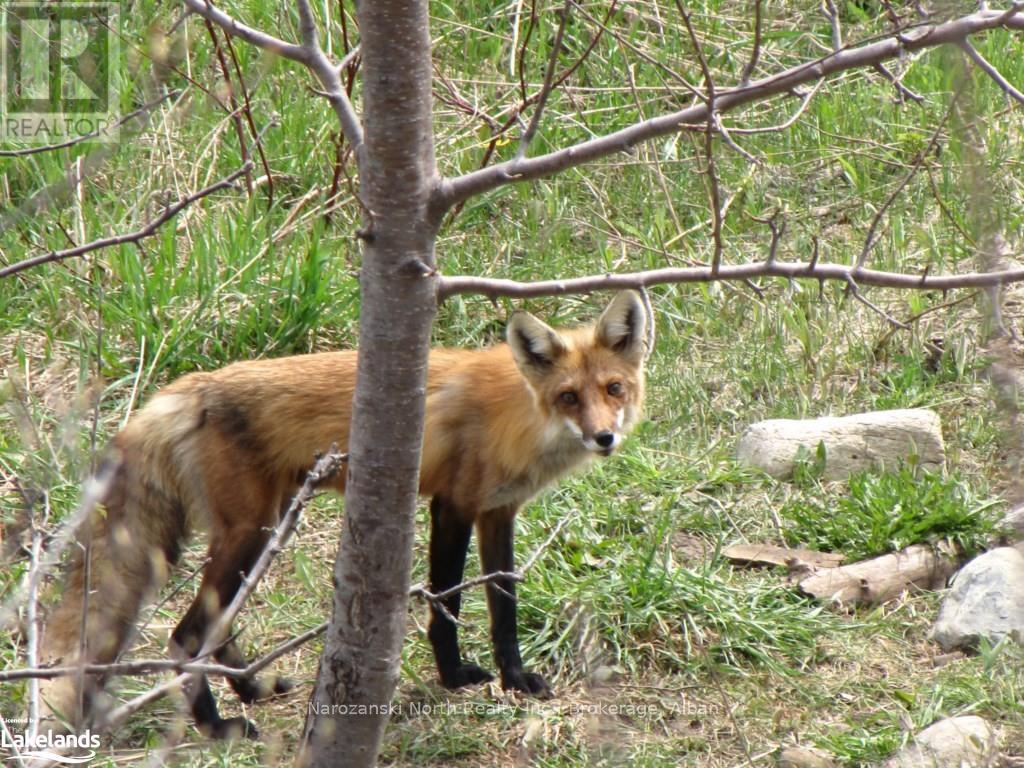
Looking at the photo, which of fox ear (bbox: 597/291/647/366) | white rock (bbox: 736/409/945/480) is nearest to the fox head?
A: fox ear (bbox: 597/291/647/366)

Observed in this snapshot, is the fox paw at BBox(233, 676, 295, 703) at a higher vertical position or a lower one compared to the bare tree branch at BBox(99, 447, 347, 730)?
lower

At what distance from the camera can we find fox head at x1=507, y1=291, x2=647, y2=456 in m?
4.14

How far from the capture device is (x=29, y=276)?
600 centimetres

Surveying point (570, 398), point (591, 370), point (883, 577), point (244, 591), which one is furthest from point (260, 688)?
point (883, 577)

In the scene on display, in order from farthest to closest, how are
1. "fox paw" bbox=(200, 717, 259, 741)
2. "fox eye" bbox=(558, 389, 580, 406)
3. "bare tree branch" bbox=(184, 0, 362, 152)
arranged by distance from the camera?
"fox eye" bbox=(558, 389, 580, 406), "fox paw" bbox=(200, 717, 259, 741), "bare tree branch" bbox=(184, 0, 362, 152)

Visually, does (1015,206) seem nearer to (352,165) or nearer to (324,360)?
(352,165)

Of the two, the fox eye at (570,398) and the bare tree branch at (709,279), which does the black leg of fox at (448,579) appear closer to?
the fox eye at (570,398)

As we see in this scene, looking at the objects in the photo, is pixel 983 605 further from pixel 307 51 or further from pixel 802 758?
pixel 307 51

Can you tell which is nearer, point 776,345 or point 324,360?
point 324,360

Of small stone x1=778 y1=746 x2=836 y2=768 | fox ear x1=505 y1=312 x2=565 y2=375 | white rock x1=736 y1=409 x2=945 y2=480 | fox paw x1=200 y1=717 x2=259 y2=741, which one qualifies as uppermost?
fox ear x1=505 y1=312 x2=565 y2=375

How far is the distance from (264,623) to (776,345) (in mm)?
3033

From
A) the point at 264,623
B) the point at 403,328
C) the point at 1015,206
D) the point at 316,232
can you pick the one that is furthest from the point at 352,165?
the point at 403,328

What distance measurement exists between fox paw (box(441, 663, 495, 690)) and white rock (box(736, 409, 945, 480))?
1.73m

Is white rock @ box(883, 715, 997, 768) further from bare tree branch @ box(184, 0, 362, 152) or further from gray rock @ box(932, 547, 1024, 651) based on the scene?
bare tree branch @ box(184, 0, 362, 152)
